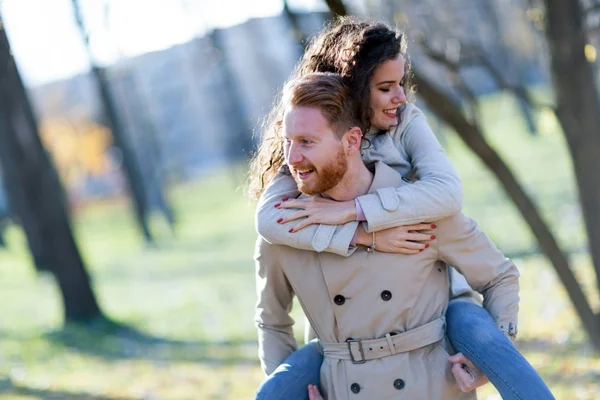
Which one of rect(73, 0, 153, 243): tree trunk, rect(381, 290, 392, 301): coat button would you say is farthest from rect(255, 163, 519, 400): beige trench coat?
rect(73, 0, 153, 243): tree trunk

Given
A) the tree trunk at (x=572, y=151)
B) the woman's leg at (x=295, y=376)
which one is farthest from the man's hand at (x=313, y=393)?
the tree trunk at (x=572, y=151)

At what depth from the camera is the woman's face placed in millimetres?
3377

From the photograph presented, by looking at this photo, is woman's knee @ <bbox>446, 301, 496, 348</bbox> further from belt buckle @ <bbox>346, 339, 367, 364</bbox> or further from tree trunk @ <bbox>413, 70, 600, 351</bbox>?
tree trunk @ <bbox>413, 70, 600, 351</bbox>

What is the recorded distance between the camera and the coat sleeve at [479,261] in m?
3.26

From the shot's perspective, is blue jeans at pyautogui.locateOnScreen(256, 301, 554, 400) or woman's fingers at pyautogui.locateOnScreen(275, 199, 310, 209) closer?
blue jeans at pyautogui.locateOnScreen(256, 301, 554, 400)

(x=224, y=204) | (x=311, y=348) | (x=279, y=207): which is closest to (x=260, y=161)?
(x=279, y=207)

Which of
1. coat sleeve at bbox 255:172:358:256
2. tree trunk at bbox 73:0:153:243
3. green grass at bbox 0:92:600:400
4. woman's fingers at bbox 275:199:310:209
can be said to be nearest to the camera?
coat sleeve at bbox 255:172:358:256

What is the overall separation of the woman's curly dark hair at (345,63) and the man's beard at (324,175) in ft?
0.73

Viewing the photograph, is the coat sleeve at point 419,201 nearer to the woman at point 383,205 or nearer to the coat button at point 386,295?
the woman at point 383,205

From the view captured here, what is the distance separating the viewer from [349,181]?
335cm

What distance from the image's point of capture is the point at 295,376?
335 cm

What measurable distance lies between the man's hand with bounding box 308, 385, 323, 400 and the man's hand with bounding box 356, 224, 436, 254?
58cm

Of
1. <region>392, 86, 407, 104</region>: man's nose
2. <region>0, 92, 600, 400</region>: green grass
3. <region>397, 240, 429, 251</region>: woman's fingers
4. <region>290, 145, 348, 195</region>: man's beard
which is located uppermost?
<region>392, 86, 407, 104</region>: man's nose

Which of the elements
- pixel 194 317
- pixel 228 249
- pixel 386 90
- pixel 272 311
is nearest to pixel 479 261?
pixel 386 90
